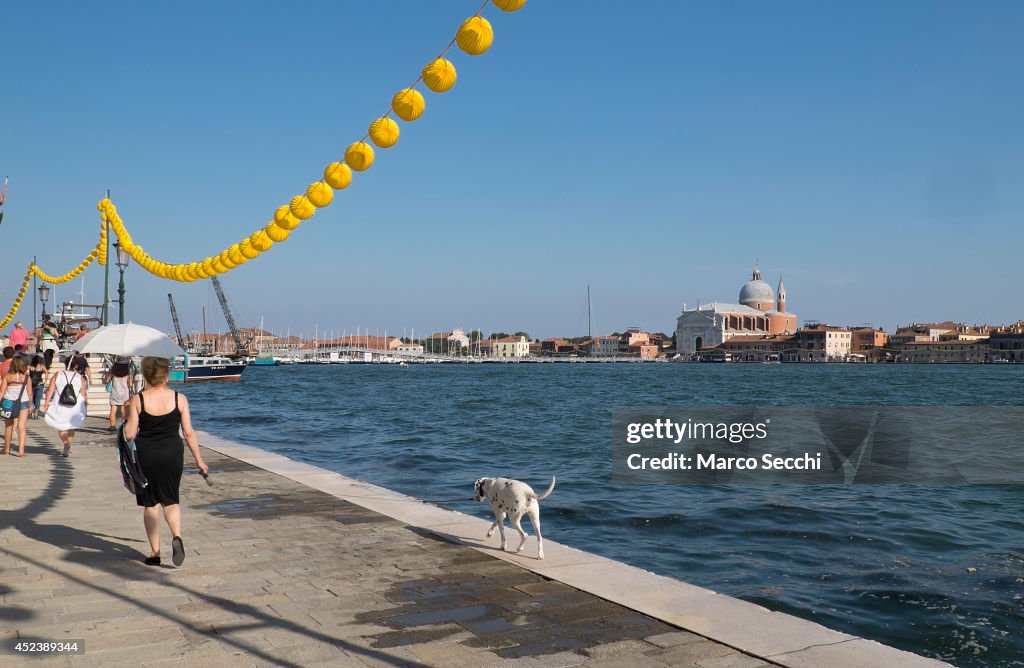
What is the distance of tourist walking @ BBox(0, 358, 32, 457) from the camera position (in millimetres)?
11898

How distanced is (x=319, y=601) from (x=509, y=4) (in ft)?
16.8

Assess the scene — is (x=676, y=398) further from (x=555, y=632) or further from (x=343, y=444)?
(x=555, y=632)

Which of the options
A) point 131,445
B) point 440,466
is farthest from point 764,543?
point 440,466

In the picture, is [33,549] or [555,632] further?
[33,549]

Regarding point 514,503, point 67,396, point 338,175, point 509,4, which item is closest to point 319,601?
point 514,503

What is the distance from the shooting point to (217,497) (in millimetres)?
9500

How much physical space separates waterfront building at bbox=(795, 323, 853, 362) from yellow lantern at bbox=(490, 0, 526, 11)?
195 metres

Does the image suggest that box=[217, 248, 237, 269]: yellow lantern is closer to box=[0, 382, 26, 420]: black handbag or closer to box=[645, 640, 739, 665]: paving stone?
box=[0, 382, 26, 420]: black handbag

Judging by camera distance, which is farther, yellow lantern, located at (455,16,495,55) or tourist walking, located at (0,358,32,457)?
tourist walking, located at (0,358,32,457)

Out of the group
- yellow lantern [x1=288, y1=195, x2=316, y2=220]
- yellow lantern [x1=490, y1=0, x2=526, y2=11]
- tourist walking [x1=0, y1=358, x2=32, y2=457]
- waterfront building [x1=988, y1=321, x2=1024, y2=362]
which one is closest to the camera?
yellow lantern [x1=490, y1=0, x2=526, y2=11]

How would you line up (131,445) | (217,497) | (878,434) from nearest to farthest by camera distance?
1. (131,445)
2. (217,497)
3. (878,434)

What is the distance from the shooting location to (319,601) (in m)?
5.55

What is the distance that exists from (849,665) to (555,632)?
1.63 m

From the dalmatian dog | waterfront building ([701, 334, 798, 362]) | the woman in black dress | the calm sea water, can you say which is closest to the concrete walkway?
the dalmatian dog
